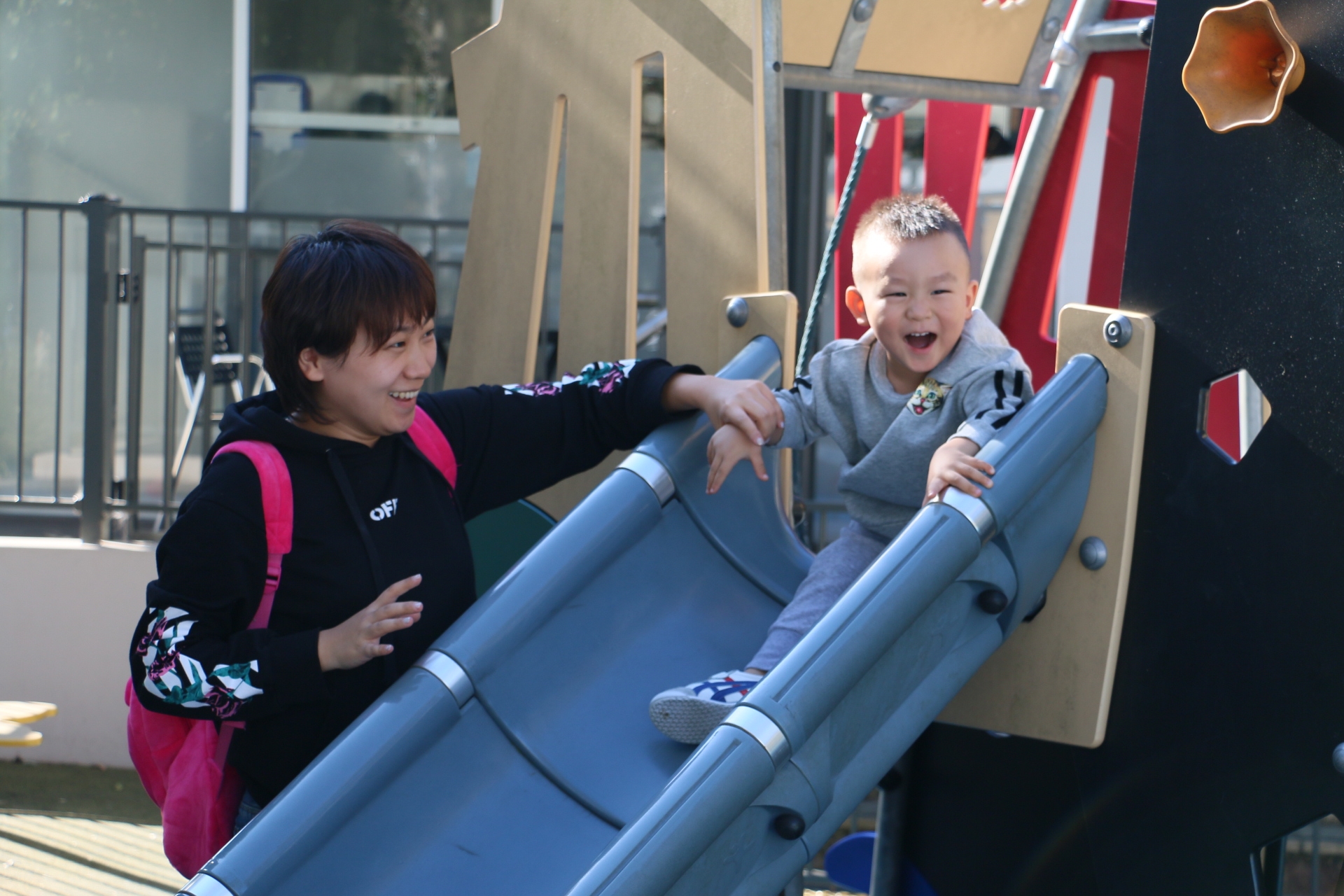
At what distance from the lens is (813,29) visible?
2.47 m

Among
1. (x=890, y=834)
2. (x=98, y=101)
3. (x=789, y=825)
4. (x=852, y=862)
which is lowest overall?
(x=852, y=862)

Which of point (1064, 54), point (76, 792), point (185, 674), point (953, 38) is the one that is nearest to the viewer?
point (185, 674)

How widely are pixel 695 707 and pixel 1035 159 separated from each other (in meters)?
1.97

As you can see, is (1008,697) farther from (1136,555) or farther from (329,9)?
(329,9)

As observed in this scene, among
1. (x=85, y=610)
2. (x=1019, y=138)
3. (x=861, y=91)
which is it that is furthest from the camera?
(x=85, y=610)

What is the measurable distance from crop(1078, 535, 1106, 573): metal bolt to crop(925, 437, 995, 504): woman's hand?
0.75 ft

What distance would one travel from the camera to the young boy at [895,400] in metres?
1.68

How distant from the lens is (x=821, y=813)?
1.42m

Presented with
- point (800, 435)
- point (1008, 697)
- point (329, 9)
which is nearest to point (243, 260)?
point (329, 9)

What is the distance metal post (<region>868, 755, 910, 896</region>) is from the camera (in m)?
2.10

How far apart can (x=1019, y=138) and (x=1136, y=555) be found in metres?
1.93

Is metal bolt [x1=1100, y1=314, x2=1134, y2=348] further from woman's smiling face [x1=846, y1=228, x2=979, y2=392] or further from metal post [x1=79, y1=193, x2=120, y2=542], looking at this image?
metal post [x1=79, y1=193, x2=120, y2=542]

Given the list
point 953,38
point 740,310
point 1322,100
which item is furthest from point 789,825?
point 953,38

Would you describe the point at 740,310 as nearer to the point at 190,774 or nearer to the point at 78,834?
the point at 190,774
